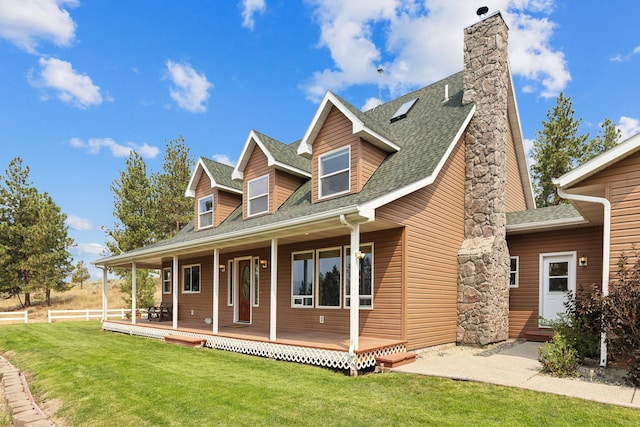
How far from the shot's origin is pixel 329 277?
10711 millimetres

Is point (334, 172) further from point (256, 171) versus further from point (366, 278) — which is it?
point (256, 171)

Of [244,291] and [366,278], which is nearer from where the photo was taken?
[366,278]

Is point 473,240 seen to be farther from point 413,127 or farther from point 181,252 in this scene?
point 181,252

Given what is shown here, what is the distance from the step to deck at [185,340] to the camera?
11313 mm

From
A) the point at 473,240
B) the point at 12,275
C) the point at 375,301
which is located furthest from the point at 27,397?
the point at 12,275

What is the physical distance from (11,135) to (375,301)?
26430 mm

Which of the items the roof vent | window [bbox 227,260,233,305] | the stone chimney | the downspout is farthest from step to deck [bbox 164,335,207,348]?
the roof vent

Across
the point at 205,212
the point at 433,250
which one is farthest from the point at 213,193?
the point at 433,250

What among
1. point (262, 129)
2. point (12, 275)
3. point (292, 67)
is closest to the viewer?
point (262, 129)

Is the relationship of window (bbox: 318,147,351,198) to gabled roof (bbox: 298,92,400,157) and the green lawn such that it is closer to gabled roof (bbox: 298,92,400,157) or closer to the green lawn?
gabled roof (bbox: 298,92,400,157)

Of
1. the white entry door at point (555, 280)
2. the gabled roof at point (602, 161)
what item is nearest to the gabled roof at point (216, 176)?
the white entry door at point (555, 280)

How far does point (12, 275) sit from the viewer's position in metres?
27.9

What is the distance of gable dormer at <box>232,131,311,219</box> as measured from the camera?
12.9 m

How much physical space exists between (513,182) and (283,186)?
26.5 feet
